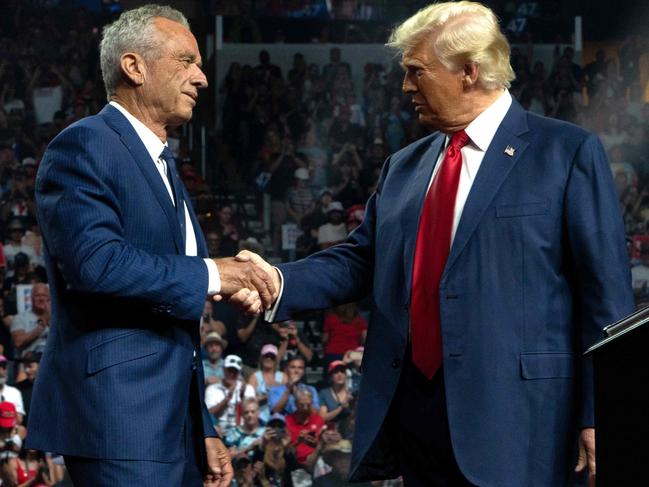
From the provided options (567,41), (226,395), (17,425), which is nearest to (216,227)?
(226,395)

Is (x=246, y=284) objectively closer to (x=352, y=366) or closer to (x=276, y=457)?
(x=276, y=457)

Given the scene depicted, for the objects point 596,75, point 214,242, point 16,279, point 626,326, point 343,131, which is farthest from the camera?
point 596,75

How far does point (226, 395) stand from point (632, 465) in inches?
203

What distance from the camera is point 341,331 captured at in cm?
703

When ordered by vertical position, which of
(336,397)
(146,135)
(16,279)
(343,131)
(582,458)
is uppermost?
(146,135)

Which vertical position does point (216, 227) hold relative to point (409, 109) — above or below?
below

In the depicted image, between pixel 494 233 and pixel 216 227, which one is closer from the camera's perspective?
pixel 494 233

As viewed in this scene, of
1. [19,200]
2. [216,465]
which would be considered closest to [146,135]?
[216,465]

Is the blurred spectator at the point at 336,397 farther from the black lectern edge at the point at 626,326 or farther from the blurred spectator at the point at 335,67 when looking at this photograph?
the black lectern edge at the point at 626,326

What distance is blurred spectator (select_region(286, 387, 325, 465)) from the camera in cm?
658

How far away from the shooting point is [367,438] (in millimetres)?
2322

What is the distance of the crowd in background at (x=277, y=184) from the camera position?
6559mm

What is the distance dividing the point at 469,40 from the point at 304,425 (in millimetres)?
4578

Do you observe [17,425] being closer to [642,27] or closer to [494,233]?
[494,233]
